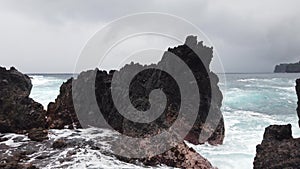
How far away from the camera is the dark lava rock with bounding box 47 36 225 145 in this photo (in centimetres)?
1606

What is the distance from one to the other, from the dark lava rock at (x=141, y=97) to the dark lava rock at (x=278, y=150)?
185 inches

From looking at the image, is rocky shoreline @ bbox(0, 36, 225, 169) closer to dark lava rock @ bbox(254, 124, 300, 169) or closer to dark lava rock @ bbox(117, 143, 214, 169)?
dark lava rock @ bbox(117, 143, 214, 169)

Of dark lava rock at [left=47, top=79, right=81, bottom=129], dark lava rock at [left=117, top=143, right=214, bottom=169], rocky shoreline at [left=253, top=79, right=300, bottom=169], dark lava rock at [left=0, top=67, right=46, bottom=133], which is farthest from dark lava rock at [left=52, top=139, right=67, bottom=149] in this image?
rocky shoreline at [left=253, top=79, right=300, bottom=169]

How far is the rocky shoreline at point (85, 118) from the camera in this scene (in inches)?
484

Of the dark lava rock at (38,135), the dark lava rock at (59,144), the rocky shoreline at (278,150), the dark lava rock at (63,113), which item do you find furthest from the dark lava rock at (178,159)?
the dark lava rock at (63,113)

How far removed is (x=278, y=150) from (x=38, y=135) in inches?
390

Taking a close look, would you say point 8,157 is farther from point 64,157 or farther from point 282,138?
point 282,138

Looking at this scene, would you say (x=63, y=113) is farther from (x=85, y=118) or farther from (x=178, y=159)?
(x=178, y=159)

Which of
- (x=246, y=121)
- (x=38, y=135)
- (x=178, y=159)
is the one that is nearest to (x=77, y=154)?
(x=38, y=135)

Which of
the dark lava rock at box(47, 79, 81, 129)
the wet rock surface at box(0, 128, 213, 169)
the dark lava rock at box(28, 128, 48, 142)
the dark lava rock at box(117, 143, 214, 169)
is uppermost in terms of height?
the dark lava rock at box(47, 79, 81, 129)

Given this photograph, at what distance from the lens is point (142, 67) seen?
19531 millimetres

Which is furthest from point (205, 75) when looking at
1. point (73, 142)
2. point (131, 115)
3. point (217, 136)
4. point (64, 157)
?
point (64, 157)

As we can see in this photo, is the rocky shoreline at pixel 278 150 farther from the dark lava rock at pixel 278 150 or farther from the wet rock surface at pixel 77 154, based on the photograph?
the wet rock surface at pixel 77 154

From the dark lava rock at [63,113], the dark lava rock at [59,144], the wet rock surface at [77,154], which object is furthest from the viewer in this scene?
the dark lava rock at [63,113]
